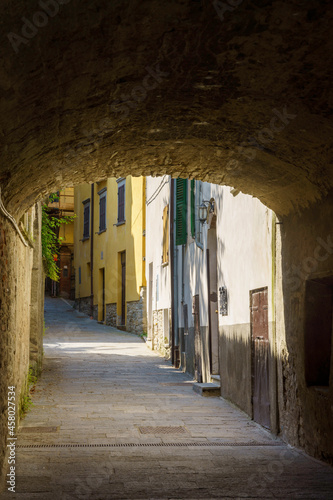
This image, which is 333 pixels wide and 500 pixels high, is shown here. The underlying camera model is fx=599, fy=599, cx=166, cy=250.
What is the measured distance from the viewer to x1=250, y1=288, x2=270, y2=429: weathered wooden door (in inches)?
287

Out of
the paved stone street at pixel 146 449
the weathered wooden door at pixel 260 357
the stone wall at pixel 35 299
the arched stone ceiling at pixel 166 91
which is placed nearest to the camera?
the arched stone ceiling at pixel 166 91

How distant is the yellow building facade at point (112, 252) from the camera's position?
22.2 m

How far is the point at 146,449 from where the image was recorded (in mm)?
6160

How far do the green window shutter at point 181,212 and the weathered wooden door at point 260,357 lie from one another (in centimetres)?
574

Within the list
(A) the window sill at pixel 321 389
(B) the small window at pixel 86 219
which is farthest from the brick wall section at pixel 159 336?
(B) the small window at pixel 86 219

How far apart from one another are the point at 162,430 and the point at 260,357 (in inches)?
60.5

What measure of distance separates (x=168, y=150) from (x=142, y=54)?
239 centimetres

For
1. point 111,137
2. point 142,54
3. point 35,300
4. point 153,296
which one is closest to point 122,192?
point 153,296

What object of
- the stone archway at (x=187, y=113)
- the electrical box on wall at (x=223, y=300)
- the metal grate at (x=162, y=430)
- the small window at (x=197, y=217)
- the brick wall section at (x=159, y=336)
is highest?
the small window at (x=197, y=217)

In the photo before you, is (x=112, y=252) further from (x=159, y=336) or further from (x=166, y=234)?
→ (x=166, y=234)

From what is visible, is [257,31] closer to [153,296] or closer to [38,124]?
[38,124]

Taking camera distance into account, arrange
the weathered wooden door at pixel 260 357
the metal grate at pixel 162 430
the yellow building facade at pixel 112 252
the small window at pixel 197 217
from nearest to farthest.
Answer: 1. the metal grate at pixel 162 430
2. the weathered wooden door at pixel 260 357
3. the small window at pixel 197 217
4. the yellow building facade at pixel 112 252

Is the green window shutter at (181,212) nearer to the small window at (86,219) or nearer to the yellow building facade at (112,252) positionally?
the yellow building facade at (112,252)

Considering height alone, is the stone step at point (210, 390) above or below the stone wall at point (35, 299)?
below
